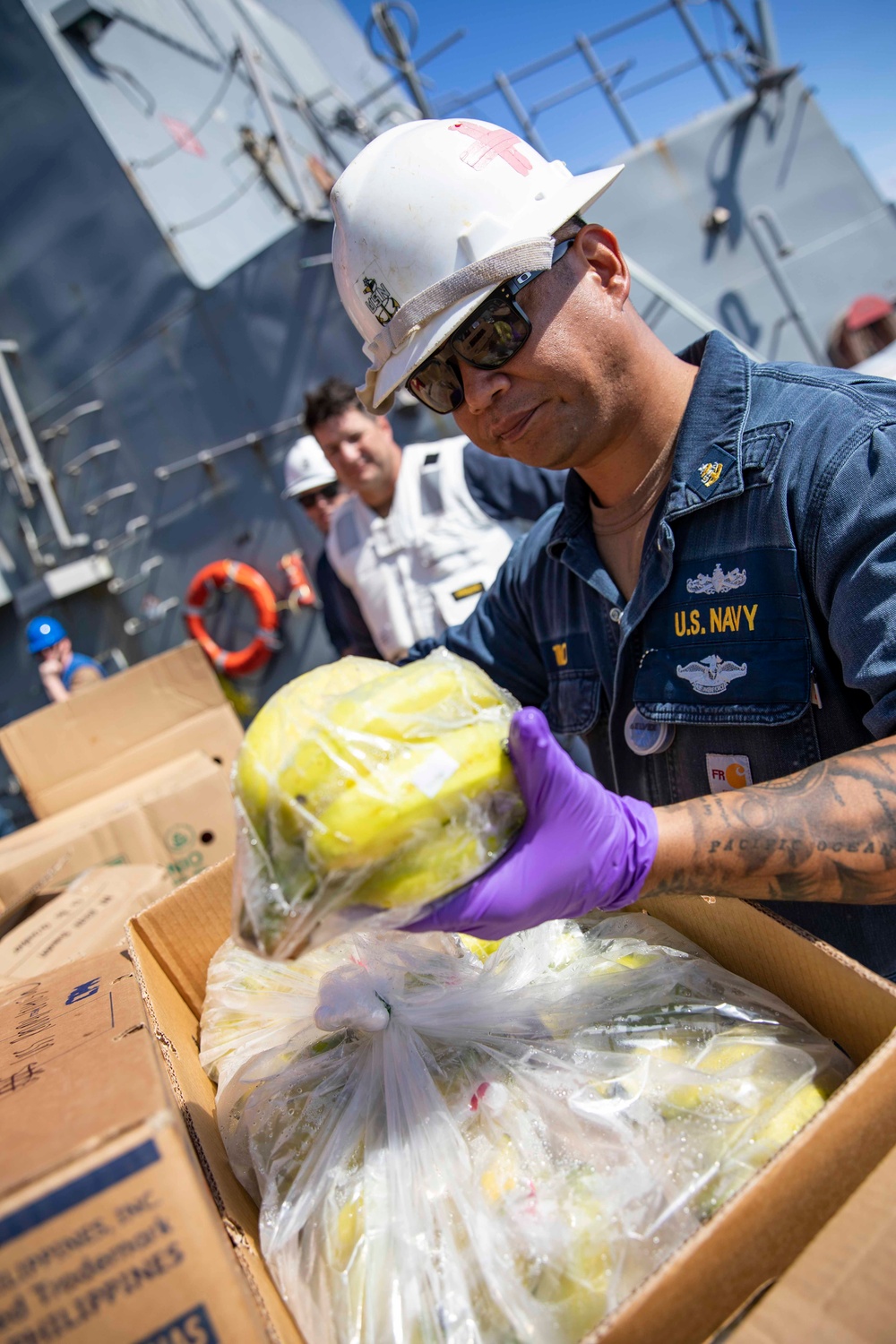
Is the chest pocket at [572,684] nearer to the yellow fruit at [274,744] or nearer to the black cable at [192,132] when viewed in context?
the yellow fruit at [274,744]

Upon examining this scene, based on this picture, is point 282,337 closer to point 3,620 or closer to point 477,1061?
point 3,620

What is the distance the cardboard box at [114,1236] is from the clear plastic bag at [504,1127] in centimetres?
21

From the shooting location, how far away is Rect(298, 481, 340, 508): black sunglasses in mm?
4387

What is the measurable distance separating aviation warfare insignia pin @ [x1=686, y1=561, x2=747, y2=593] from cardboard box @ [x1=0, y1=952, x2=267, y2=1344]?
3.71 feet

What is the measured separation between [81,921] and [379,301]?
5.52ft

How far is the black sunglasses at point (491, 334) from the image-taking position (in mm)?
1388

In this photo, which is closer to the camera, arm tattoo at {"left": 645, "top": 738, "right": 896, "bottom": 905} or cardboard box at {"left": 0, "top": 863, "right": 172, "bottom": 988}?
arm tattoo at {"left": 645, "top": 738, "right": 896, "bottom": 905}

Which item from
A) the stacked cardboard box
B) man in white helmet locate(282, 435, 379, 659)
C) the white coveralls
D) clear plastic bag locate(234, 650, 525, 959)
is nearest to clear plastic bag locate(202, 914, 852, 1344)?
clear plastic bag locate(234, 650, 525, 959)

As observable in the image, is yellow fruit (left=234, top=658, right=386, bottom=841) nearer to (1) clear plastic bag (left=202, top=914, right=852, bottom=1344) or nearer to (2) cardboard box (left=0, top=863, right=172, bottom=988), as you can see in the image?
(1) clear plastic bag (left=202, top=914, right=852, bottom=1344)

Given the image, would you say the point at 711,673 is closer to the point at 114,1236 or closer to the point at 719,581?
the point at 719,581

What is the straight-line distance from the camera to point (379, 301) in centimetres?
Answer: 150

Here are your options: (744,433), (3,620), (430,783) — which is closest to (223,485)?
(3,620)

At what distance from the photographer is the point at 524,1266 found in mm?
935

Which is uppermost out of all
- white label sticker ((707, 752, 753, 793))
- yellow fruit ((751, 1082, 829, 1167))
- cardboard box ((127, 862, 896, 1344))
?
white label sticker ((707, 752, 753, 793))
